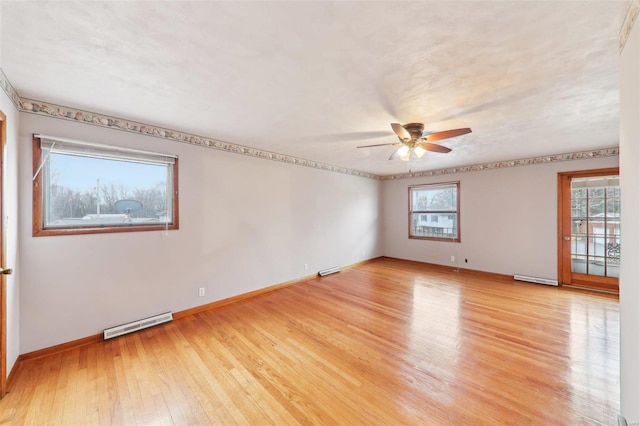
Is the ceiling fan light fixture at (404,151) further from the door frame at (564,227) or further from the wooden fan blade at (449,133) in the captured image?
the door frame at (564,227)

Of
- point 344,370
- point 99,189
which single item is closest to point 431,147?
point 344,370

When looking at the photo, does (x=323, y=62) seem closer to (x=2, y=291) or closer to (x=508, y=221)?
(x=2, y=291)

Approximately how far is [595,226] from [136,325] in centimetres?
715

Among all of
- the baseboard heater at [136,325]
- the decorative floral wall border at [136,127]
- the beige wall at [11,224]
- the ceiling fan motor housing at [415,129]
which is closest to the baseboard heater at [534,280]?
the ceiling fan motor housing at [415,129]

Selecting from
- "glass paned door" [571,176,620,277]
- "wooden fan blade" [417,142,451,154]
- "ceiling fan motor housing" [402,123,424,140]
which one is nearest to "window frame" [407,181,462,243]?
"glass paned door" [571,176,620,277]

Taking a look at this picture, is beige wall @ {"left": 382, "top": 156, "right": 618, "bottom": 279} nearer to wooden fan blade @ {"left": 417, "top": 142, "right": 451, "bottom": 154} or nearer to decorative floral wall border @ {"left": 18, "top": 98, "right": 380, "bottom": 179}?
wooden fan blade @ {"left": 417, "top": 142, "right": 451, "bottom": 154}

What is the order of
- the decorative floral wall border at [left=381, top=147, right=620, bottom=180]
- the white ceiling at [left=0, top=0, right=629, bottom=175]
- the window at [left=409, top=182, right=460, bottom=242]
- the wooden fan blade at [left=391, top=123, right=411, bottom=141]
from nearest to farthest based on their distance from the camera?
the white ceiling at [left=0, top=0, right=629, bottom=175], the wooden fan blade at [left=391, top=123, right=411, bottom=141], the decorative floral wall border at [left=381, top=147, right=620, bottom=180], the window at [left=409, top=182, right=460, bottom=242]

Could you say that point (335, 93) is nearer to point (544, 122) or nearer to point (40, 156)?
point (544, 122)

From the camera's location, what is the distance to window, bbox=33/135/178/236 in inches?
90.7

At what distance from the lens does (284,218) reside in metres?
4.37

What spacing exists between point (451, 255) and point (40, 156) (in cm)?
687

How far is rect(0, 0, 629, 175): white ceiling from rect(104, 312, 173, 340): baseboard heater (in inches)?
92.0

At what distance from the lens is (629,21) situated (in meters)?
1.14

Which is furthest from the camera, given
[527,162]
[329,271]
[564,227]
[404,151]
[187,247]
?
[329,271]
